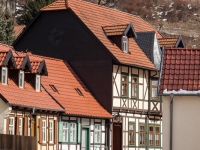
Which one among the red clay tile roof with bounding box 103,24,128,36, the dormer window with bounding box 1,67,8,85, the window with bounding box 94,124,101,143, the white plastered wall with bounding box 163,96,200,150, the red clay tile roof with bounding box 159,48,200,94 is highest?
the red clay tile roof with bounding box 103,24,128,36

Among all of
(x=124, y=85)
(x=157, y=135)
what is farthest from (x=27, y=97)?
(x=157, y=135)

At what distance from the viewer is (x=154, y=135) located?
5653cm

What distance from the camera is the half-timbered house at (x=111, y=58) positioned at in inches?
2082

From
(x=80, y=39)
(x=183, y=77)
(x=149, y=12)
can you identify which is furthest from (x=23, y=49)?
(x=149, y=12)

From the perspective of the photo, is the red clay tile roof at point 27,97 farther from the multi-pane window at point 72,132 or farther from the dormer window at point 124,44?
the dormer window at point 124,44

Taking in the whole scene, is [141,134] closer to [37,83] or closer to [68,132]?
[68,132]

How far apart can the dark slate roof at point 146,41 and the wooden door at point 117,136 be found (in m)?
5.40

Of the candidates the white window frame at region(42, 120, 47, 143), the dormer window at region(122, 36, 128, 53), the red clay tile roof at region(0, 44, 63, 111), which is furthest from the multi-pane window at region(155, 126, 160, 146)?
the white window frame at region(42, 120, 47, 143)

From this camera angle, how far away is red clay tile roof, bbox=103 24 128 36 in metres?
54.2

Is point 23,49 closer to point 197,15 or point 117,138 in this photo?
point 117,138

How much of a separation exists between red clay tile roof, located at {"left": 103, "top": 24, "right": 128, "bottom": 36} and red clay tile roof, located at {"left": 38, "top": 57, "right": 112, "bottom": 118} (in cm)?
318

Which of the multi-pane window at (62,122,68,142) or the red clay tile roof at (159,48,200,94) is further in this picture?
the multi-pane window at (62,122,68,142)

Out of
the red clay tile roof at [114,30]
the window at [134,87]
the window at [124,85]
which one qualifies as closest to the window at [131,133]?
the window at [134,87]

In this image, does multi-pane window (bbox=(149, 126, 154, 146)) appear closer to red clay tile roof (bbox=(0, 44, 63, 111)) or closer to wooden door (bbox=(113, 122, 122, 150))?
wooden door (bbox=(113, 122, 122, 150))
